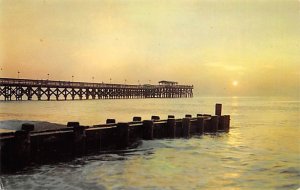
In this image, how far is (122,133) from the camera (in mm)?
15875

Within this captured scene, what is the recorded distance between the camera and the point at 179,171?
13250 millimetres

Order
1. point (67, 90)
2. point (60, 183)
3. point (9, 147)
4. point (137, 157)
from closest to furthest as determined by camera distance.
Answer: point (60, 183) < point (9, 147) < point (137, 157) < point (67, 90)

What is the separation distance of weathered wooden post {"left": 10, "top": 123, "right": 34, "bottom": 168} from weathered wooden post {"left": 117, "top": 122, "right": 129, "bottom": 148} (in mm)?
4381

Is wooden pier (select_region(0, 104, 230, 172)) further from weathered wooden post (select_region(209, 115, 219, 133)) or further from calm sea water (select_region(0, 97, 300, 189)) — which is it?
weathered wooden post (select_region(209, 115, 219, 133))

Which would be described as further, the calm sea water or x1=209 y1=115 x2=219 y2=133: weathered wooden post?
x1=209 y1=115 x2=219 y2=133: weathered wooden post

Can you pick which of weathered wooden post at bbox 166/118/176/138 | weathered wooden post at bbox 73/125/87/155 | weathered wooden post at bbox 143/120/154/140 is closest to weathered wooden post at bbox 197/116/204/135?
weathered wooden post at bbox 166/118/176/138

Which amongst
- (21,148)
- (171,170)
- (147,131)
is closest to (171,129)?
(147,131)

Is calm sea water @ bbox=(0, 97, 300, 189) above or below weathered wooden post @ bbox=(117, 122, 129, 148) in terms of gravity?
below

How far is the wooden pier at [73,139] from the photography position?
11820 mm

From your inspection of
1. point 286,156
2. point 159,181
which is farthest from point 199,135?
point 159,181

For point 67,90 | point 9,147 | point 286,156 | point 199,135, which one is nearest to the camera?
point 9,147

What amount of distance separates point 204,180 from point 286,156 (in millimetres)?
7130

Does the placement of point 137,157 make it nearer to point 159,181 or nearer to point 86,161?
point 86,161

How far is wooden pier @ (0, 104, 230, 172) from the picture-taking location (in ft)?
38.8
